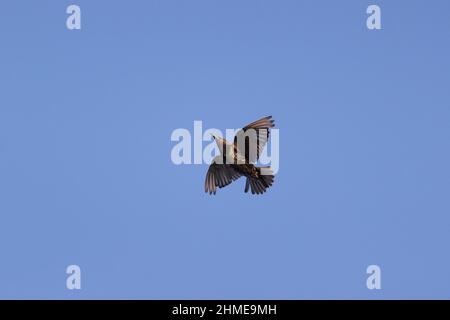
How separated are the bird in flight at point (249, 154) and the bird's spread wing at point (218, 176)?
0.31ft

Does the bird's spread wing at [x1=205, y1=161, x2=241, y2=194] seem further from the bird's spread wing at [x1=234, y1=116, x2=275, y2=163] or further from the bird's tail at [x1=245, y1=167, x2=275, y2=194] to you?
the bird's spread wing at [x1=234, y1=116, x2=275, y2=163]

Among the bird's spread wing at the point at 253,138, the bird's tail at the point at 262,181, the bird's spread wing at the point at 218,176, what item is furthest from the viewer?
the bird's spread wing at the point at 218,176

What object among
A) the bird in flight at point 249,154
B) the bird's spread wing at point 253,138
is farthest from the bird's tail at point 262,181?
the bird's spread wing at point 253,138

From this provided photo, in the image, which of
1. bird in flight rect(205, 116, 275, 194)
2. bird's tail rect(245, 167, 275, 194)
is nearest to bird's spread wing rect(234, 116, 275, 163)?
bird in flight rect(205, 116, 275, 194)

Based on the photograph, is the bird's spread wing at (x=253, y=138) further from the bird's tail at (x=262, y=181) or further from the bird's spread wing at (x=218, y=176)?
the bird's spread wing at (x=218, y=176)

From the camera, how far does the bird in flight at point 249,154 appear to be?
18047mm

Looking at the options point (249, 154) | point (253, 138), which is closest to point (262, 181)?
point (249, 154)

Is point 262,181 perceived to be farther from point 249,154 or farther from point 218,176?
point 218,176

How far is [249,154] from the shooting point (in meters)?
18.3
